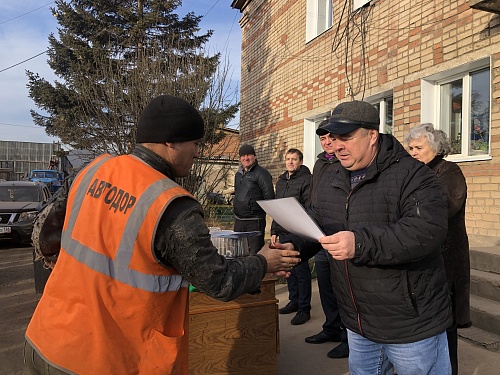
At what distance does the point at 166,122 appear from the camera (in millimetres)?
1665

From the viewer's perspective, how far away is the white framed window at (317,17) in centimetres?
950

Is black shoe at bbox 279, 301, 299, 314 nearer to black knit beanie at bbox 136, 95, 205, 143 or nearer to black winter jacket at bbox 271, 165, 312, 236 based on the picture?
black winter jacket at bbox 271, 165, 312, 236

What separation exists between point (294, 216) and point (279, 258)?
21cm

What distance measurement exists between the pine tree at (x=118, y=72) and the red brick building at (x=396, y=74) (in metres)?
1.74

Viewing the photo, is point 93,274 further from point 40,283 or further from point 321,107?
point 321,107

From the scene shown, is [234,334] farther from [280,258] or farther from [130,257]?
[130,257]

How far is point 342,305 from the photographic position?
2.21m

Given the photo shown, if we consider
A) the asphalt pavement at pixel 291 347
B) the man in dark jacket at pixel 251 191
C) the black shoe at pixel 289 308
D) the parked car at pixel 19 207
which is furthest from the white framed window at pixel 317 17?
the parked car at pixel 19 207

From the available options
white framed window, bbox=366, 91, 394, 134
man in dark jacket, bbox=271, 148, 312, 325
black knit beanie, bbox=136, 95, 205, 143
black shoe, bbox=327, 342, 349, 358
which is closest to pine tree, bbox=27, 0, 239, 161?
white framed window, bbox=366, 91, 394, 134

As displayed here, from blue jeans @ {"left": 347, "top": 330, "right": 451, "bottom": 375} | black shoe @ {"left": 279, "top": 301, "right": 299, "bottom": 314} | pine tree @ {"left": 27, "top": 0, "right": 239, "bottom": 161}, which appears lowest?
black shoe @ {"left": 279, "top": 301, "right": 299, "bottom": 314}

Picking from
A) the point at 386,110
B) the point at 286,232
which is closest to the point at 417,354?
the point at 286,232

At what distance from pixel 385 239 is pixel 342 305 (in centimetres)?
57

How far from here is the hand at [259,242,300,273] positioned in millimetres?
1939

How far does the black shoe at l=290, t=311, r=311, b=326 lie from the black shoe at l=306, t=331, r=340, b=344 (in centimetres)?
50
